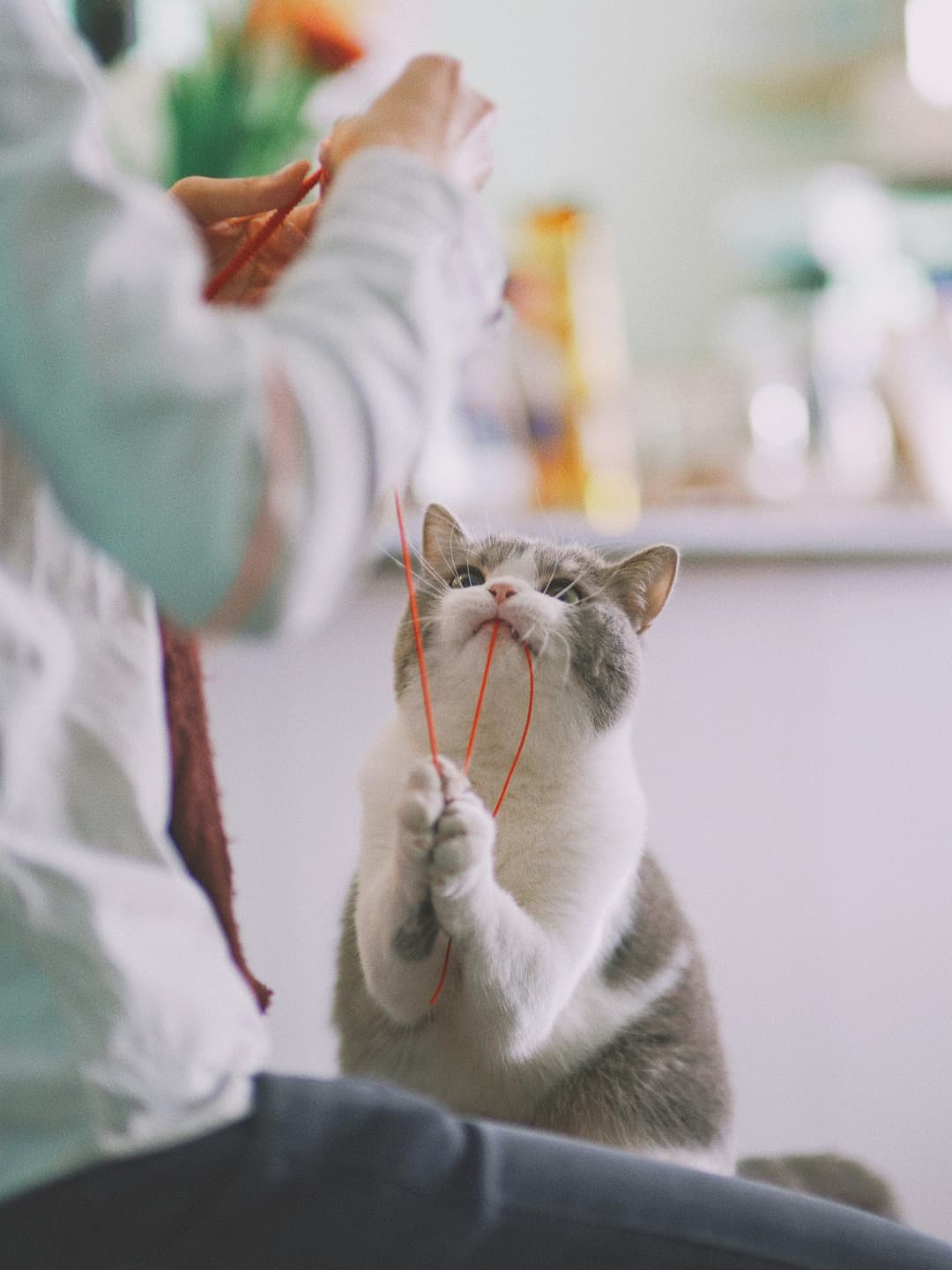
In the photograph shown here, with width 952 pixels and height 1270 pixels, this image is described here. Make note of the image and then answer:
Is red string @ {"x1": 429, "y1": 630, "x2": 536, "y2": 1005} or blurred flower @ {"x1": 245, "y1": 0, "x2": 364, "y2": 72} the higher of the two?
blurred flower @ {"x1": 245, "y1": 0, "x2": 364, "y2": 72}

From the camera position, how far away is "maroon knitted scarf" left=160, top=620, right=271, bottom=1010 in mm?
688

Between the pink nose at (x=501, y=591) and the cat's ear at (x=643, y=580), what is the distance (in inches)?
3.6

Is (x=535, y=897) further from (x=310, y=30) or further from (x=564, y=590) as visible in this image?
(x=310, y=30)

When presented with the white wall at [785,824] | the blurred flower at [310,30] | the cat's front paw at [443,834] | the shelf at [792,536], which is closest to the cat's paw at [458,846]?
the cat's front paw at [443,834]

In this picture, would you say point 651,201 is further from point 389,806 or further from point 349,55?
point 389,806

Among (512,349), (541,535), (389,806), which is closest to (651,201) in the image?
(512,349)

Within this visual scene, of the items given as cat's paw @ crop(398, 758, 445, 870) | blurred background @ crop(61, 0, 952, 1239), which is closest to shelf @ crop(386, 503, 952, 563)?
blurred background @ crop(61, 0, 952, 1239)

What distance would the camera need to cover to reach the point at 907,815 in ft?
4.00

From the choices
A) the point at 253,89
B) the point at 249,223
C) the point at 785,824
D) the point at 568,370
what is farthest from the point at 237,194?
the point at 568,370

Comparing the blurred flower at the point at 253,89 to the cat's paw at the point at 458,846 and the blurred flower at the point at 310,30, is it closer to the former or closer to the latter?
the blurred flower at the point at 310,30

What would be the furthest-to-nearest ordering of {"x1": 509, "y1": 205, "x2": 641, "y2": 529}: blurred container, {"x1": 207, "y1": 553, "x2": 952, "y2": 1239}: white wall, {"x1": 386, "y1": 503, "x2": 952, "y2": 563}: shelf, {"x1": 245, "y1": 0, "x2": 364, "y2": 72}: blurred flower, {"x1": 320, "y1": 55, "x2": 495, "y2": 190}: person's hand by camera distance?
{"x1": 509, "y1": 205, "x2": 641, "y2": 529}: blurred container
{"x1": 245, "y1": 0, "x2": 364, "y2": 72}: blurred flower
{"x1": 386, "y1": 503, "x2": 952, "y2": 563}: shelf
{"x1": 207, "y1": 553, "x2": 952, "y2": 1239}: white wall
{"x1": 320, "y1": 55, "x2": 495, "y2": 190}: person's hand

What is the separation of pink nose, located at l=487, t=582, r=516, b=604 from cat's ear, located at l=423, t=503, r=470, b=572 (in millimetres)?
71

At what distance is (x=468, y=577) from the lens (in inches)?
31.4

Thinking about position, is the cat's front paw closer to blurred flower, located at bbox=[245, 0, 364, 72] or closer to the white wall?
the white wall
